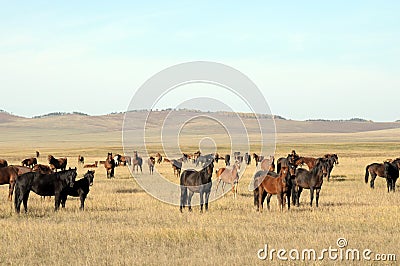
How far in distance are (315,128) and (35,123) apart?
336 ft

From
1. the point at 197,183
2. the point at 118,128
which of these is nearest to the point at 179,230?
the point at 197,183

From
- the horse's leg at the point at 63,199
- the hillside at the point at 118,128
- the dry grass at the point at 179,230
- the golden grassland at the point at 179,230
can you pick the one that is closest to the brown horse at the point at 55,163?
the dry grass at the point at 179,230

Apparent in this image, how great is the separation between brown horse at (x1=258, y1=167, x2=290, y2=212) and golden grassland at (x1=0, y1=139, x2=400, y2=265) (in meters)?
0.49

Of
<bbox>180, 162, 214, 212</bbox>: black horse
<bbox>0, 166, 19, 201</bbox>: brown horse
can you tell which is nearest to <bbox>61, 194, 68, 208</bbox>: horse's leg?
<bbox>0, 166, 19, 201</bbox>: brown horse

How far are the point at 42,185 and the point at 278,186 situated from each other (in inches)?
299

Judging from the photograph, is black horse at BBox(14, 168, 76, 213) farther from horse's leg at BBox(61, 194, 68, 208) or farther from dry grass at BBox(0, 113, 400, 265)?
dry grass at BBox(0, 113, 400, 265)

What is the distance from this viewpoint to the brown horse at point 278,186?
1650cm

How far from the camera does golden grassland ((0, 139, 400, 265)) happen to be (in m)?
10.4

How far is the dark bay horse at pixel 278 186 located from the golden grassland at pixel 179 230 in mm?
481

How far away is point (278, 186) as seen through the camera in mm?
16703

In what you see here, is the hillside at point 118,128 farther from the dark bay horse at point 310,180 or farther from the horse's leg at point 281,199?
the horse's leg at point 281,199

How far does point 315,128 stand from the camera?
181625 millimetres

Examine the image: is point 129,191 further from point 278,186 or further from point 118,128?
point 118,128

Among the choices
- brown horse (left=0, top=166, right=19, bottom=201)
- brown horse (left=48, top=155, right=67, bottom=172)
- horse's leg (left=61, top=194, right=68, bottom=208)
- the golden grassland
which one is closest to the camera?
the golden grassland
